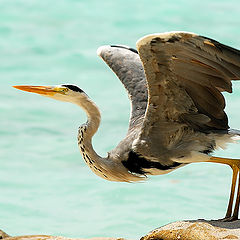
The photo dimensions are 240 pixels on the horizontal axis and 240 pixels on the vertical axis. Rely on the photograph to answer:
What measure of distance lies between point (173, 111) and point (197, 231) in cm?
141

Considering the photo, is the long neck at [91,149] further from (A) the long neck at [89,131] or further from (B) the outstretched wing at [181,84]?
(B) the outstretched wing at [181,84]

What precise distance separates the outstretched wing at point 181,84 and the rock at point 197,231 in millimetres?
1091

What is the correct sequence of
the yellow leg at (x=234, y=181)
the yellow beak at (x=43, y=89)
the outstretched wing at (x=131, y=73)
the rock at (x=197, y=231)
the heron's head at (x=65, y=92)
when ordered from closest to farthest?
the rock at (x=197, y=231) → the yellow leg at (x=234, y=181) → the heron's head at (x=65, y=92) → the yellow beak at (x=43, y=89) → the outstretched wing at (x=131, y=73)

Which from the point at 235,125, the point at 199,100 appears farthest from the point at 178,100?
the point at 235,125

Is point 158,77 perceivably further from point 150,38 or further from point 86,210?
point 86,210

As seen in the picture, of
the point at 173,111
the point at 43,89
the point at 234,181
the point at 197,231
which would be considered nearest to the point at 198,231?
the point at 197,231

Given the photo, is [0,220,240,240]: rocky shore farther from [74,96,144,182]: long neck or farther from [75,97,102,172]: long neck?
[75,97,102,172]: long neck

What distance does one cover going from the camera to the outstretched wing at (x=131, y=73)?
8336 millimetres

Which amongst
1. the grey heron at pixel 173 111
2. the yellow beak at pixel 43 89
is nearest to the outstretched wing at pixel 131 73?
the grey heron at pixel 173 111

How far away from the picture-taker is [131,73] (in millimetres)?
8797

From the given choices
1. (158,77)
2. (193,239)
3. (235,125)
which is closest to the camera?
(193,239)

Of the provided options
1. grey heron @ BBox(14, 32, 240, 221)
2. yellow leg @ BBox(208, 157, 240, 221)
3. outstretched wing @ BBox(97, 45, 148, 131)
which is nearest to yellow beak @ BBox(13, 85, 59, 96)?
grey heron @ BBox(14, 32, 240, 221)

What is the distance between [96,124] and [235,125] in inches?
186

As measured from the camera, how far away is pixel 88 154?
25.9 feet
